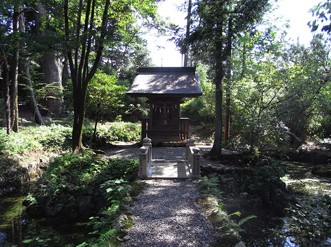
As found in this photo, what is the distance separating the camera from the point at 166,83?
13602 millimetres

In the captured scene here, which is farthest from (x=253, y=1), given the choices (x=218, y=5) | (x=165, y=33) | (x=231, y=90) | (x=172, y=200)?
(x=165, y=33)

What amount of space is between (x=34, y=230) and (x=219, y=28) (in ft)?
31.8

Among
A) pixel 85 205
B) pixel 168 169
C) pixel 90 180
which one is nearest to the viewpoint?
pixel 85 205

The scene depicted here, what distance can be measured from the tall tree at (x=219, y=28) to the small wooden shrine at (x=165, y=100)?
1802mm

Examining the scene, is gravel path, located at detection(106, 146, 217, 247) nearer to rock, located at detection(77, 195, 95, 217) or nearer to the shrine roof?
rock, located at detection(77, 195, 95, 217)

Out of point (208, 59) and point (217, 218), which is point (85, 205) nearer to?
point (217, 218)

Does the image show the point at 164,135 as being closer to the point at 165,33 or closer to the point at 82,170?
the point at 82,170

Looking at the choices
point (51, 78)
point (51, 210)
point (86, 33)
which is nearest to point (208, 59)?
point (86, 33)

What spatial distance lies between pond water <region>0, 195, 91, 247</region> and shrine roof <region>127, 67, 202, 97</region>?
7.15 m

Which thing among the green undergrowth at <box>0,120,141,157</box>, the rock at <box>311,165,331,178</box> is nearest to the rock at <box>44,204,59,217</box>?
the green undergrowth at <box>0,120,141,157</box>

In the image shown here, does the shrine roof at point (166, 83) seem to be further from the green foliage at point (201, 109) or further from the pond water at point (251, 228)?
the pond water at point (251, 228)

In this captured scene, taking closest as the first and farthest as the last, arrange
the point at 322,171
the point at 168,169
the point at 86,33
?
the point at 168,169 < the point at 86,33 < the point at 322,171

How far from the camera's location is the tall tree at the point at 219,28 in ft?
34.6

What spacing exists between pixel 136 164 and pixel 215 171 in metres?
3.01
